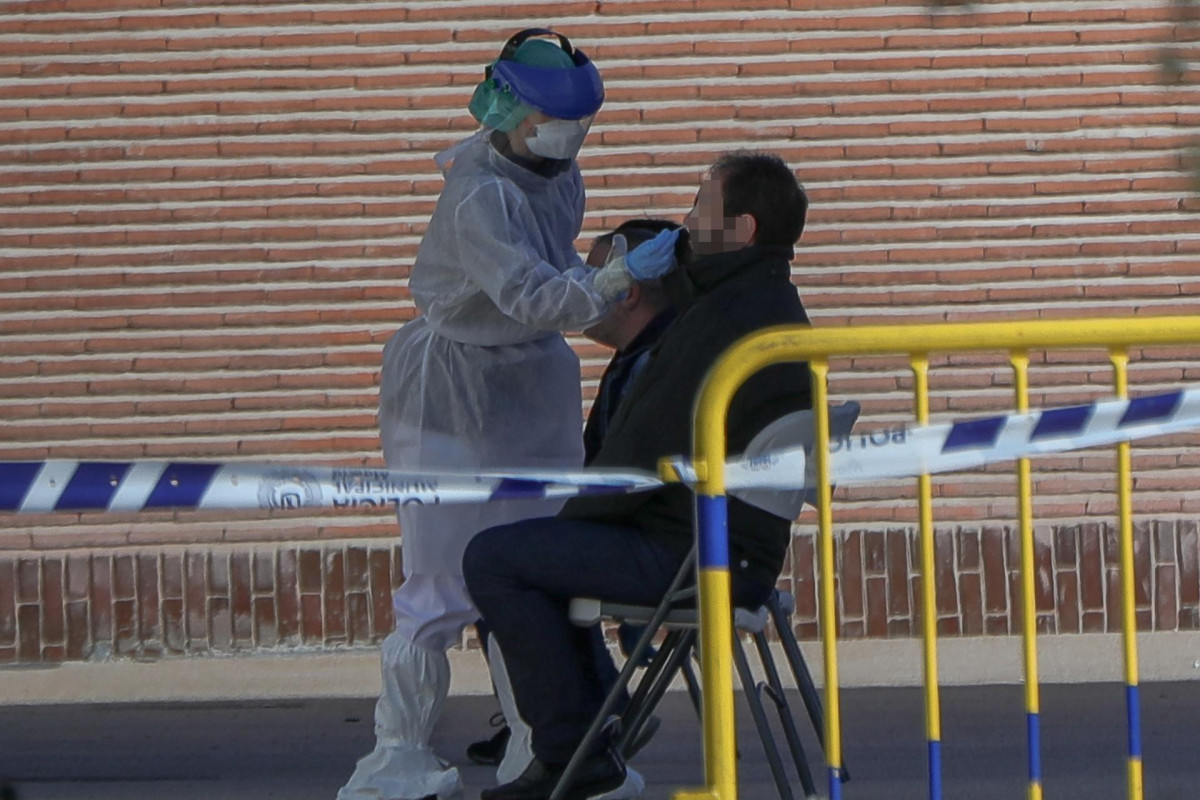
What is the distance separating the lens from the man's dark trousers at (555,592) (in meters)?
4.14

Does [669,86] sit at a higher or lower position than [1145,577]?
higher

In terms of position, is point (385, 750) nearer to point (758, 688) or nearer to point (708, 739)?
point (758, 688)

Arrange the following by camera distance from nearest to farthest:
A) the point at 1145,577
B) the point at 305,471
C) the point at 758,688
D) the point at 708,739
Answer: the point at 708,739 → the point at 305,471 → the point at 758,688 → the point at 1145,577

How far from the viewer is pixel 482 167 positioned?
4.56 m

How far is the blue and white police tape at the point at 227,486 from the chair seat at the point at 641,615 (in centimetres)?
33

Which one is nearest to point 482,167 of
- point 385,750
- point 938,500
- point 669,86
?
point 385,750

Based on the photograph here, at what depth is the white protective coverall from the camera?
455 centimetres

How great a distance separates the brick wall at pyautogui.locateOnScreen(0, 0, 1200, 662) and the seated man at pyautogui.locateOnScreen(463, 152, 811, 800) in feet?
8.83

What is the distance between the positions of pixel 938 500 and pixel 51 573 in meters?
3.20

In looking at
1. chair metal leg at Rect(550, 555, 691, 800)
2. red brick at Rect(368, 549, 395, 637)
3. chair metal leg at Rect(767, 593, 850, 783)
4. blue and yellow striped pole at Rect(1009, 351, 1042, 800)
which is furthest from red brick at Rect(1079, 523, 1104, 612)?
blue and yellow striped pole at Rect(1009, 351, 1042, 800)

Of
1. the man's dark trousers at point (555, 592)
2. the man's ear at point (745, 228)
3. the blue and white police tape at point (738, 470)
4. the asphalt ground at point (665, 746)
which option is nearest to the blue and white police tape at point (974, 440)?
the blue and white police tape at point (738, 470)

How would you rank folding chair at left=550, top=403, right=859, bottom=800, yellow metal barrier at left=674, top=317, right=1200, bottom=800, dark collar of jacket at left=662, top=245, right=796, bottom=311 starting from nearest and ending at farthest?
yellow metal barrier at left=674, top=317, right=1200, bottom=800 → folding chair at left=550, top=403, right=859, bottom=800 → dark collar of jacket at left=662, top=245, right=796, bottom=311

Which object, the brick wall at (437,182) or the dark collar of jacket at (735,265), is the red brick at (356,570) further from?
the dark collar of jacket at (735,265)

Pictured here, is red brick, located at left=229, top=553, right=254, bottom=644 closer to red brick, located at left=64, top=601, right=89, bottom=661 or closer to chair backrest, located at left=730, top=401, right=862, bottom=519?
red brick, located at left=64, top=601, right=89, bottom=661
